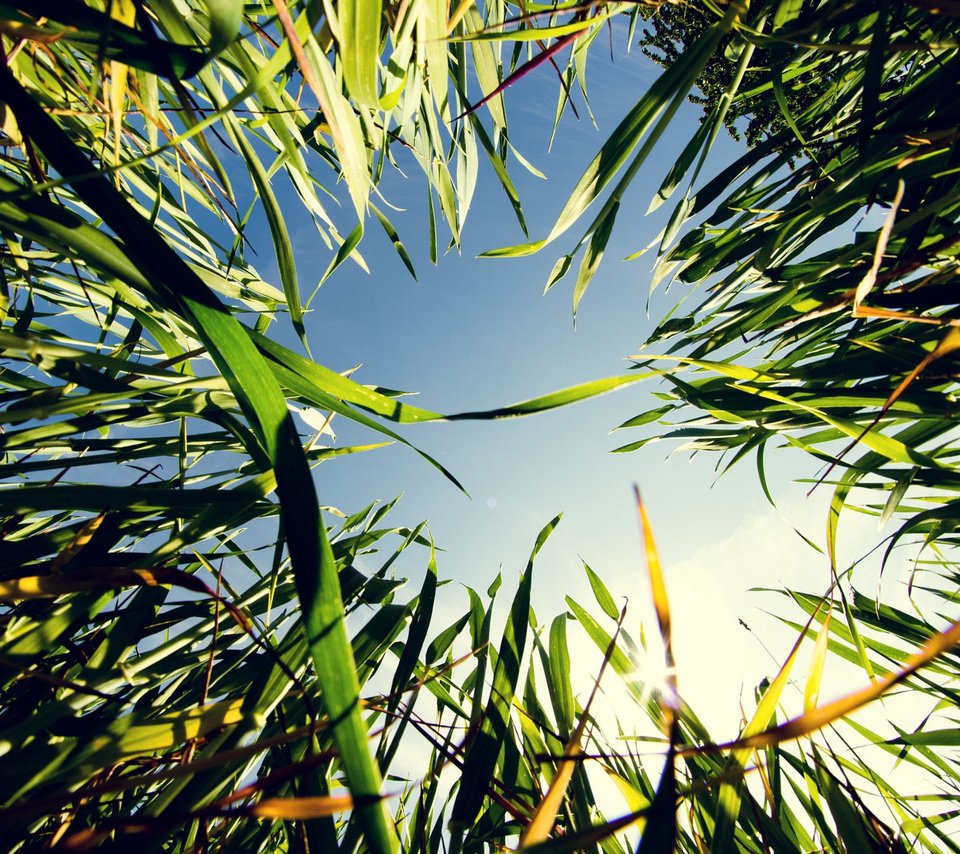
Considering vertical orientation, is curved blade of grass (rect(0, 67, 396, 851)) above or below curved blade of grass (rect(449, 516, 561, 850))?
above

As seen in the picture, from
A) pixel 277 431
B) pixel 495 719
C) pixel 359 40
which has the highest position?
pixel 359 40

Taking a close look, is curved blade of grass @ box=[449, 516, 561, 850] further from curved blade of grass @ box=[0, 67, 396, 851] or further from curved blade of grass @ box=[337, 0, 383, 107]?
curved blade of grass @ box=[337, 0, 383, 107]

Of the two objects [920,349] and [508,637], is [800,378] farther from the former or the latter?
[508,637]

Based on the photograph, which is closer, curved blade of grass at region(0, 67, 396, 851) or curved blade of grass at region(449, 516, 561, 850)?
curved blade of grass at region(0, 67, 396, 851)

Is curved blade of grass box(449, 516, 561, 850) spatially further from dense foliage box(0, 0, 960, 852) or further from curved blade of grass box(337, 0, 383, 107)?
curved blade of grass box(337, 0, 383, 107)

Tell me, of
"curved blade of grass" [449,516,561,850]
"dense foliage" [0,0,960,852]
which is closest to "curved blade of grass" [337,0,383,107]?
"dense foliage" [0,0,960,852]

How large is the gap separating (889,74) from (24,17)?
1.15m

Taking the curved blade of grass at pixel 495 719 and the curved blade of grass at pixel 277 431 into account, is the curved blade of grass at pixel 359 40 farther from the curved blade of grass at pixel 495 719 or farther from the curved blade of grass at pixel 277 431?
the curved blade of grass at pixel 495 719

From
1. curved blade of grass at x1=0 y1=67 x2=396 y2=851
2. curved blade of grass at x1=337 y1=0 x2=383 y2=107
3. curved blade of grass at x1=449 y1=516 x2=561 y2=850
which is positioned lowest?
curved blade of grass at x1=449 y1=516 x2=561 y2=850

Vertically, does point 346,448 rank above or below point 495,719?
above

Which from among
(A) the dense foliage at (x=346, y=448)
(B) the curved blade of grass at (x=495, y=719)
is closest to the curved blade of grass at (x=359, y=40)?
(A) the dense foliage at (x=346, y=448)

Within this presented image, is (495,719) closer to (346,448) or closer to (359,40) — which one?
(346,448)

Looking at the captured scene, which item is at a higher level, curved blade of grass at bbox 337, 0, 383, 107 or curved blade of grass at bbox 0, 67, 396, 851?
curved blade of grass at bbox 337, 0, 383, 107

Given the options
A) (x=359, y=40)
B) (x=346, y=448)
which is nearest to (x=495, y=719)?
(x=346, y=448)
